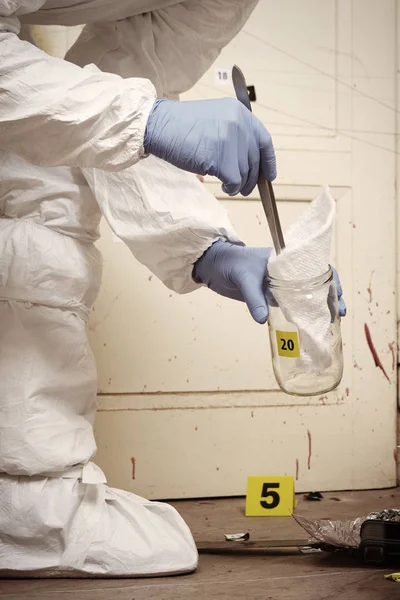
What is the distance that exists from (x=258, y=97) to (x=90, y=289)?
76 cm

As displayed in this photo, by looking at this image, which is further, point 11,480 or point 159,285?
point 159,285

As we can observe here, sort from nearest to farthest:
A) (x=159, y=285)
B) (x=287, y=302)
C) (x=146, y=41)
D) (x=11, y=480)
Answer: (x=287, y=302) → (x=11, y=480) → (x=146, y=41) → (x=159, y=285)

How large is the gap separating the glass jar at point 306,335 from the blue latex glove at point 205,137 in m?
0.17

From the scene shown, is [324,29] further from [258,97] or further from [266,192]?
[266,192]

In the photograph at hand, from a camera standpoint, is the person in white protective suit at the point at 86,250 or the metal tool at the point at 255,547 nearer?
the person in white protective suit at the point at 86,250

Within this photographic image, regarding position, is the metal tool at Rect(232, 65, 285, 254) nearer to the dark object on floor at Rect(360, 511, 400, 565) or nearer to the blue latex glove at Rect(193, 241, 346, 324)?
the blue latex glove at Rect(193, 241, 346, 324)

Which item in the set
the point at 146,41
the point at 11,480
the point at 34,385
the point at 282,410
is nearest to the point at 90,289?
the point at 34,385

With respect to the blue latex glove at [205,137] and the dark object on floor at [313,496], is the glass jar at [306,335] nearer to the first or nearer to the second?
the blue latex glove at [205,137]

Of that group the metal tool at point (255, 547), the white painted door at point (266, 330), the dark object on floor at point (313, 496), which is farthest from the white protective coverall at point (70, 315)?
the dark object on floor at point (313, 496)

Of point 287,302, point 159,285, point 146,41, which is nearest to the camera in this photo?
point 287,302

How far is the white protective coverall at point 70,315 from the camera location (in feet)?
3.65

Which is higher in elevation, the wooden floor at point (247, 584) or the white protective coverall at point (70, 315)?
the white protective coverall at point (70, 315)

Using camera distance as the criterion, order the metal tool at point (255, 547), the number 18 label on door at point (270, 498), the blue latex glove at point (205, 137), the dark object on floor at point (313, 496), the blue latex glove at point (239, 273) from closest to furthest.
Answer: the blue latex glove at point (205, 137) < the blue latex glove at point (239, 273) < the metal tool at point (255, 547) < the number 18 label on door at point (270, 498) < the dark object on floor at point (313, 496)

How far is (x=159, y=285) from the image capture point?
5.60 ft
